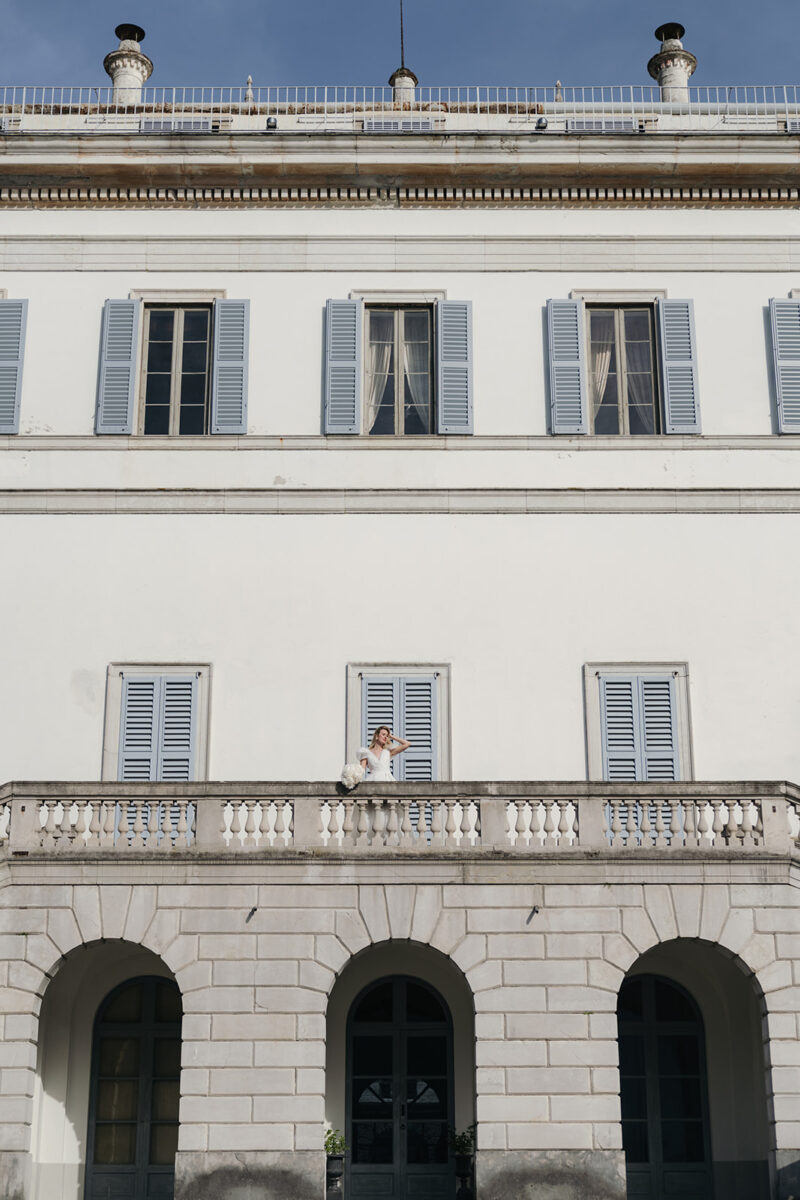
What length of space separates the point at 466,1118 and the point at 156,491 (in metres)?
9.55

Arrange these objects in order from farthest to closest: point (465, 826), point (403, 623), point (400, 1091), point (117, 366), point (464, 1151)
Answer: point (117, 366), point (403, 623), point (400, 1091), point (464, 1151), point (465, 826)

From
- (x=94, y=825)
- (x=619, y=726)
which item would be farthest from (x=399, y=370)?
(x=94, y=825)

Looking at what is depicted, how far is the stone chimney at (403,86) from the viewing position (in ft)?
90.2

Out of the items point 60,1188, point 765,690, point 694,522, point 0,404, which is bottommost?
point 60,1188

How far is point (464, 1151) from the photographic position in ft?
62.8

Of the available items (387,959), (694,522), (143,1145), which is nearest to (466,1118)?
(387,959)

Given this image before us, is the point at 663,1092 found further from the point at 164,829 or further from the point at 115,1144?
the point at 164,829

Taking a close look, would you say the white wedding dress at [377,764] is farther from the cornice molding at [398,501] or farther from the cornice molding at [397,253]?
the cornice molding at [397,253]

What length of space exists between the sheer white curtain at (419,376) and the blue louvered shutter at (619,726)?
189 inches

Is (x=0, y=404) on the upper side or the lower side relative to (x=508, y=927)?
upper

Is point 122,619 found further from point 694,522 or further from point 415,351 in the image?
point 694,522

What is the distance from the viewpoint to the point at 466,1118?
1995 cm

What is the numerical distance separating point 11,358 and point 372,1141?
1214 centimetres

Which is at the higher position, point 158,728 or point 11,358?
point 11,358
